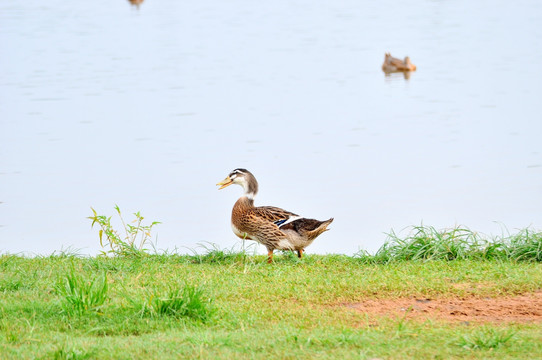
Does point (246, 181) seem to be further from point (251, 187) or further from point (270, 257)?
point (270, 257)

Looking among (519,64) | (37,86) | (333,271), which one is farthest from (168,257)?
(519,64)

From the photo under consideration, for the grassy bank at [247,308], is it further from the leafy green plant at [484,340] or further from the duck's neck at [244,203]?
the duck's neck at [244,203]

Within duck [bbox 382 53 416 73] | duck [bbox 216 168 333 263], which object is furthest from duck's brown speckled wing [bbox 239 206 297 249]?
duck [bbox 382 53 416 73]

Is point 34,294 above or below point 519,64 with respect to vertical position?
below

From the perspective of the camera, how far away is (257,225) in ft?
30.8

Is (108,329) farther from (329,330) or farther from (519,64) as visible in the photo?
(519,64)

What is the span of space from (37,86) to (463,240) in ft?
50.6

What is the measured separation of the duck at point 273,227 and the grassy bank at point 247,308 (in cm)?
21

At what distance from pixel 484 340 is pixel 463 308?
4.06 feet

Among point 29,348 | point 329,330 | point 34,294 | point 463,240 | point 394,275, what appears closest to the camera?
point 29,348

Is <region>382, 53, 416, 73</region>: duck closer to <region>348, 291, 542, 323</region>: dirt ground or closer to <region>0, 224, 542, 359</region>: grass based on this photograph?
<region>0, 224, 542, 359</region>: grass

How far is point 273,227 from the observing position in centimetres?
934

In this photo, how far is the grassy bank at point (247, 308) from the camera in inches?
237

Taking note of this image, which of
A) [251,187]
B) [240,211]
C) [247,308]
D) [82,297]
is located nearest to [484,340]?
[247,308]
